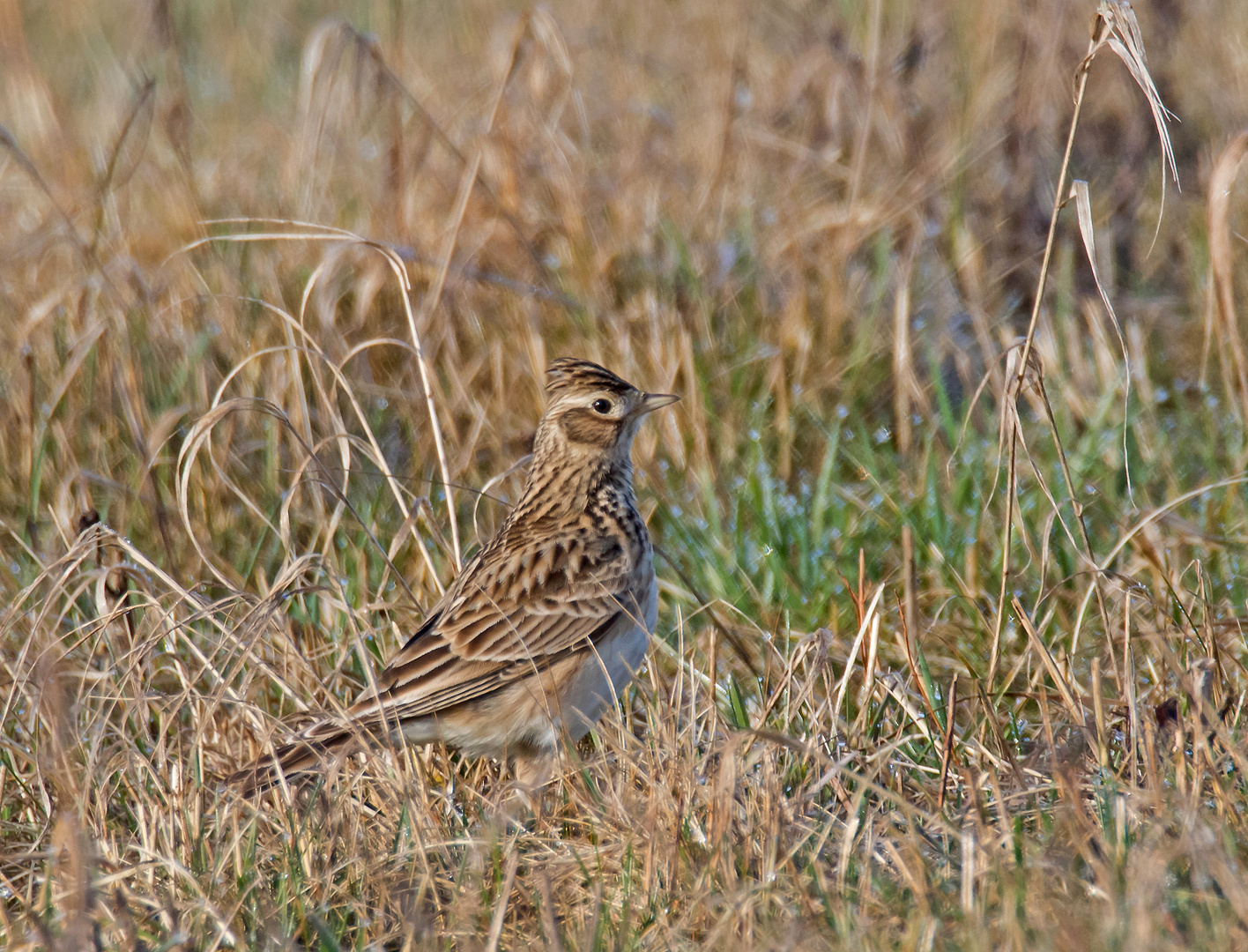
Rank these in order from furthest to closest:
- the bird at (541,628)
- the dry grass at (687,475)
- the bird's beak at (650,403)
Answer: the bird's beak at (650,403)
the bird at (541,628)
the dry grass at (687,475)

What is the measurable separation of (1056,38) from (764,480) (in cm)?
353

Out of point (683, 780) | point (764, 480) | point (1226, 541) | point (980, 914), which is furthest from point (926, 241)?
point (980, 914)

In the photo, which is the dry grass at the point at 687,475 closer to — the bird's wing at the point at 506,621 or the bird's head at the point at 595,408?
the bird's wing at the point at 506,621

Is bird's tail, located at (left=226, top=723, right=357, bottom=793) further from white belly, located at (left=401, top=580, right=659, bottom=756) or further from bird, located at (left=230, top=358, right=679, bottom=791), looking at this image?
white belly, located at (left=401, top=580, right=659, bottom=756)

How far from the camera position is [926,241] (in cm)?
713

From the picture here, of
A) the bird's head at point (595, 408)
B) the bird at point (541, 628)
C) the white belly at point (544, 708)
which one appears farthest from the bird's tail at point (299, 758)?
the bird's head at point (595, 408)

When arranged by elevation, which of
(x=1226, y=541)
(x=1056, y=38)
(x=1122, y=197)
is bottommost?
(x=1226, y=541)

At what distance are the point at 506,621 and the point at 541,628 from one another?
0.43 feet

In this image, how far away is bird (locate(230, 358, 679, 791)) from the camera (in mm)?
4016

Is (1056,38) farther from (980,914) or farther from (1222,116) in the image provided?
(980,914)

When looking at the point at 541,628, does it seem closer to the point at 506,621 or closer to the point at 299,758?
the point at 506,621

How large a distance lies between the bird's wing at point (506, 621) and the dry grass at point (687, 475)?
18cm

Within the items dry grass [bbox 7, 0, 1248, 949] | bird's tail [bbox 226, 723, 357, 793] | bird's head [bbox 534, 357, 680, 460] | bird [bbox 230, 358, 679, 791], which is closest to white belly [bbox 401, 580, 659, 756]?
bird [bbox 230, 358, 679, 791]

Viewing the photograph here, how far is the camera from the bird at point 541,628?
13.2 feet
